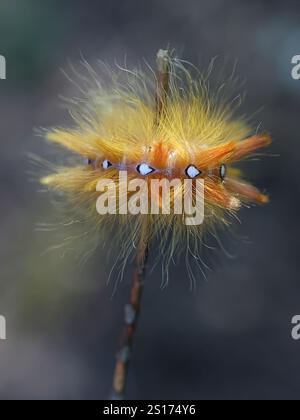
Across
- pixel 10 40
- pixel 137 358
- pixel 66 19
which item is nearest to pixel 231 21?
pixel 66 19

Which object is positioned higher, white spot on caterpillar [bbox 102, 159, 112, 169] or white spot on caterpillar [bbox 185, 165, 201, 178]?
white spot on caterpillar [bbox 102, 159, 112, 169]

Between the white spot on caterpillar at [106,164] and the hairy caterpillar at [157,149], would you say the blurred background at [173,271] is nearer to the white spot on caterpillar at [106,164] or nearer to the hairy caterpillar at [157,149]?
the hairy caterpillar at [157,149]

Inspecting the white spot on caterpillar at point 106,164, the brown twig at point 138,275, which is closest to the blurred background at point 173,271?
the brown twig at point 138,275

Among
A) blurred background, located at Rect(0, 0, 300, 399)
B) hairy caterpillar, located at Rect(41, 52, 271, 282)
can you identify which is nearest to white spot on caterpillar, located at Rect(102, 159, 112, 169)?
hairy caterpillar, located at Rect(41, 52, 271, 282)

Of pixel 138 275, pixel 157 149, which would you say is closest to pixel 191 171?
pixel 157 149

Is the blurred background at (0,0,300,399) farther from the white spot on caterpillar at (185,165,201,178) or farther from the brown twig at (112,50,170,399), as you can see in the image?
the white spot on caterpillar at (185,165,201,178)

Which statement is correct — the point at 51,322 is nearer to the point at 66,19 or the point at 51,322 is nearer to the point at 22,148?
the point at 22,148
